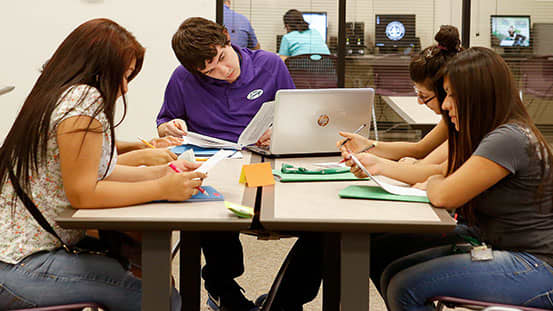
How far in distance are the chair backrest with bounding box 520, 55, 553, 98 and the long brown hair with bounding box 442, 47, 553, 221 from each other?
14.5 ft

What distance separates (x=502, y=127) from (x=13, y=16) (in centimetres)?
414

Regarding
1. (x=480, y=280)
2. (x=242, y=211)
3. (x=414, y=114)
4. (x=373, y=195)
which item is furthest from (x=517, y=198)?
(x=414, y=114)

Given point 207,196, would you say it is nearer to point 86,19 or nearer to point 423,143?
point 423,143

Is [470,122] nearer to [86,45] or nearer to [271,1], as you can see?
[86,45]

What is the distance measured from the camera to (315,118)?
2.14 metres

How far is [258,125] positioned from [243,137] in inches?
3.7

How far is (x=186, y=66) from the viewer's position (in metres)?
2.39

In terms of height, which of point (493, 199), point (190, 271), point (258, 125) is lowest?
point (190, 271)

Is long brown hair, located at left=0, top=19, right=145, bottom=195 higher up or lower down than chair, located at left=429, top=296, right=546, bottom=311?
higher up

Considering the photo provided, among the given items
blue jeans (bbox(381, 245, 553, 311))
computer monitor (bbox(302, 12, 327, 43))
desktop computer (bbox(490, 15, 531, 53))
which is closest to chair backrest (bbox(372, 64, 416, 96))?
computer monitor (bbox(302, 12, 327, 43))

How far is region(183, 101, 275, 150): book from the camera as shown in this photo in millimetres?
2235

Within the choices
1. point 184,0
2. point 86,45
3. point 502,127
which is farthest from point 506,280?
point 184,0

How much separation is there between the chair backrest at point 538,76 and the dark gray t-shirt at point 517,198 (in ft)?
14.7

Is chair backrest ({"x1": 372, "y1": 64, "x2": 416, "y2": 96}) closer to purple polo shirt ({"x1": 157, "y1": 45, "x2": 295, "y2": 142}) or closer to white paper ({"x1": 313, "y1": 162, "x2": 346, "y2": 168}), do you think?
purple polo shirt ({"x1": 157, "y1": 45, "x2": 295, "y2": 142})
